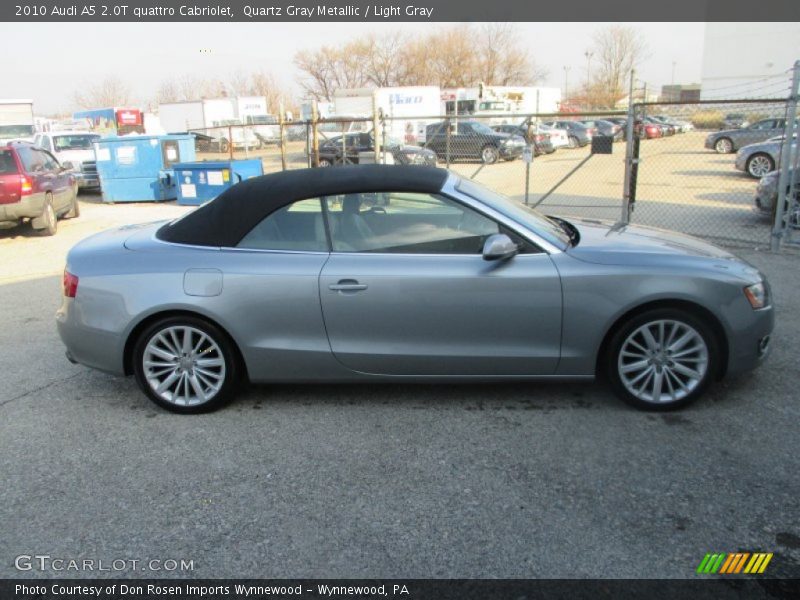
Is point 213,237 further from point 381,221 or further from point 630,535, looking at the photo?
point 630,535

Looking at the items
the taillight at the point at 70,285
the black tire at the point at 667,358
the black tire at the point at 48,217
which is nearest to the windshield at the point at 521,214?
the black tire at the point at 667,358

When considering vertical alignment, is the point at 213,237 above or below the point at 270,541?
above

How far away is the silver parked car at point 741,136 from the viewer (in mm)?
21955

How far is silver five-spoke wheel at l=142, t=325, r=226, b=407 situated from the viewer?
13.5ft

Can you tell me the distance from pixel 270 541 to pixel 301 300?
5.06 feet

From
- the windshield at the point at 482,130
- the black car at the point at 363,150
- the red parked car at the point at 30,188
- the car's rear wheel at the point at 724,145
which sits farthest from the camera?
the windshield at the point at 482,130

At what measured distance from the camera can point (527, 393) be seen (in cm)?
434

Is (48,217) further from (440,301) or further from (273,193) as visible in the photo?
(440,301)

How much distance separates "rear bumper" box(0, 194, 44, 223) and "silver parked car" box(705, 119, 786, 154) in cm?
2074

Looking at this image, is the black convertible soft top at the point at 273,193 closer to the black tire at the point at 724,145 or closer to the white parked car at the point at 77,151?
the white parked car at the point at 77,151

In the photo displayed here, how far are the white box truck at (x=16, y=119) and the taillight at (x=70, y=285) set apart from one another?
26727 millimetres

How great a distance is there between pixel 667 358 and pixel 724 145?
2434cm

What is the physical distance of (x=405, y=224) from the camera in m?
4.15

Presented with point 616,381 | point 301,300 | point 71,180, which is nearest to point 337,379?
point 301,300
